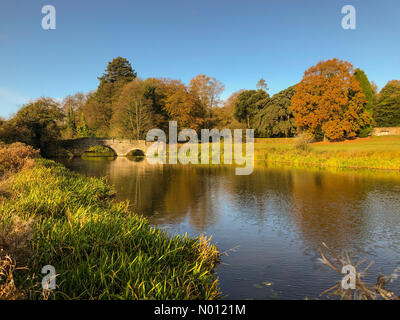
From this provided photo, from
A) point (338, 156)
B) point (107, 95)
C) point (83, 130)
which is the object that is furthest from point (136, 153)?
point (338, 156)

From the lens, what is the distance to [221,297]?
5.11 meters

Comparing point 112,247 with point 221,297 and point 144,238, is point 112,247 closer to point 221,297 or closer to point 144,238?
point 144,238

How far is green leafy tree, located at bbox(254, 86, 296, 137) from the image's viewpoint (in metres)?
48.3

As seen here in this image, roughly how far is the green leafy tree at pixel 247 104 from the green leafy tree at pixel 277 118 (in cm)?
518

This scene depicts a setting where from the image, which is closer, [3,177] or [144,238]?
[144,238]

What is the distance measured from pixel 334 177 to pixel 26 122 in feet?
104

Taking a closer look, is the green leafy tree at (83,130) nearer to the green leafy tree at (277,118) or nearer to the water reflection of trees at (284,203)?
the green leafy tree at (277,118)

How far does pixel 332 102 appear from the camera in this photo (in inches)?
1626

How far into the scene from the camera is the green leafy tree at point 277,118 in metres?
48.3

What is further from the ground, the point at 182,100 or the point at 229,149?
the point at 182,100

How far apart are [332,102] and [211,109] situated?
66.6 feet

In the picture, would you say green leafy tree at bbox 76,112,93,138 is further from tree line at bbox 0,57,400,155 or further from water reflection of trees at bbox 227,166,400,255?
water reflection of trees at bbox 227,166,400,255

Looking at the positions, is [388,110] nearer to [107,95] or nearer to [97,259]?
[107,95]
